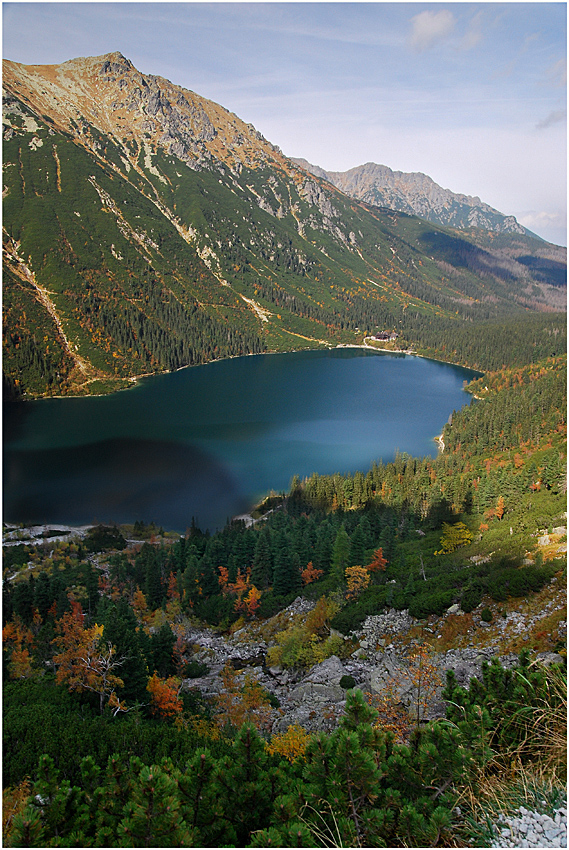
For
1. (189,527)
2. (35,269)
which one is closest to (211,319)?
(35,269)

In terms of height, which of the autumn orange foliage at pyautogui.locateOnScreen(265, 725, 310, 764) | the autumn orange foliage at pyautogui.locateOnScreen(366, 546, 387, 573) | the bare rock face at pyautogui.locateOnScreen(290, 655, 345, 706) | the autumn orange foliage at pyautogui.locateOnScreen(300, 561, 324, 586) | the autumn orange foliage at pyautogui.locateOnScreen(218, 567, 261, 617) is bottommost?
the autumn orange foliage at pyautogui.locateOnScreen(218, 567, 261, 617)

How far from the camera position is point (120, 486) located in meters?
→ 56.2

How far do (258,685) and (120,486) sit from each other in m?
43.1

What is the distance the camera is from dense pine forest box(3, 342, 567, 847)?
5.59 metres

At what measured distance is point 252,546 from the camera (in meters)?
36.1

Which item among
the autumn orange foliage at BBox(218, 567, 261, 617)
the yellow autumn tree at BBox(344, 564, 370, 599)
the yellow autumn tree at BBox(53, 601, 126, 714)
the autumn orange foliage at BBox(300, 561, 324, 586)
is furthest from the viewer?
the autumn orange foliage at BBox(300, 561, 324, 586)

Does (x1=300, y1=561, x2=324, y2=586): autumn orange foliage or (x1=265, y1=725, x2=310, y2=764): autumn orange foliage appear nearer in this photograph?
(x1=265, y1=725, x2=310, y2=764): autumn orange foliage

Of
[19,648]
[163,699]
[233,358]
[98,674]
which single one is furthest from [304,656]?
[233,358]

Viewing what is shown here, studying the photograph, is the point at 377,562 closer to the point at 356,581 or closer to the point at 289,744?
the point at 356,581

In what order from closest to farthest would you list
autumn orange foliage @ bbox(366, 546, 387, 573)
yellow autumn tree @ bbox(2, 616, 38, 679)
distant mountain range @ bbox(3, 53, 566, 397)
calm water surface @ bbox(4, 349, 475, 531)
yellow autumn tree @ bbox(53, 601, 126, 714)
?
1. yellow autumn tree @ bbox(53, 601, 126, 714)
2. yellow autumn tree @ bbox(2, 616, 38, 679)
3. autumn orange foliage @ bbox(366, 546, 387, 573)
4. calm water surface @ bbox(4, 349, 475, 531)
5. distant mountain range @ bbox(3, 53, 566, 397)

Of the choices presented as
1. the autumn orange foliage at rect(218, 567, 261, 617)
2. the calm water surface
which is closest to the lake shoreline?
the calm water surface

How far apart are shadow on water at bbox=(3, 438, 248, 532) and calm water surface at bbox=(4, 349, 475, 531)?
0.13 m

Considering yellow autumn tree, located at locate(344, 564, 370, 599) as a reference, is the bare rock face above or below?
above

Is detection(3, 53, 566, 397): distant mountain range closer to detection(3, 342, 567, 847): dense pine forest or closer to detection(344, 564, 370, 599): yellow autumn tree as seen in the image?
detection(3, 342, 567, 847): dense pine forest
